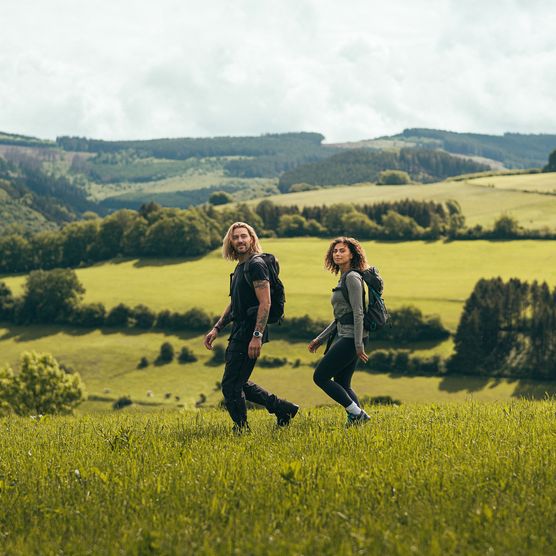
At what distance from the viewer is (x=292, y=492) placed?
259 inches

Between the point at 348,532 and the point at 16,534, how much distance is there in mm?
2723

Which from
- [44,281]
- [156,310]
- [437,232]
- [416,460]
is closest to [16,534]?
[416,460]

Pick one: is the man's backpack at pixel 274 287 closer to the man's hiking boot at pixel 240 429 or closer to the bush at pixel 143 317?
the man's hiking boot at pixel 240 429

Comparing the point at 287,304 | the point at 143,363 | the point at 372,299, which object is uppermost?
the point at 372,299

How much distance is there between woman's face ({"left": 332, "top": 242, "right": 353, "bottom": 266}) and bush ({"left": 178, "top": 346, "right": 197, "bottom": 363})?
98796mm

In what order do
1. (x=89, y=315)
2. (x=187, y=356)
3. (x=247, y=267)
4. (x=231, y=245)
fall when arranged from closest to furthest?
1. (x=247, y=267)
2. (x=231, y=245)
3. (x=187, y=356)
4. (x=89, y=315)

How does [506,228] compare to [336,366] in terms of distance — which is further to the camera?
[506,228]

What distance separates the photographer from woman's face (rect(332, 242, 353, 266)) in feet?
34.5

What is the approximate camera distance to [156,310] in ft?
414

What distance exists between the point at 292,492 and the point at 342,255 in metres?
4.58

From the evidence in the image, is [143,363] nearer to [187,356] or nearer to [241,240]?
[187,356]

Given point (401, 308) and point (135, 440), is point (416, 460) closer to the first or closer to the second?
point (135, 440)

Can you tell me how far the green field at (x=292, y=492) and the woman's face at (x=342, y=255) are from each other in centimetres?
238

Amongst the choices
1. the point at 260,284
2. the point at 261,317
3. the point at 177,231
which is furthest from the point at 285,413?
the point at 177,231
